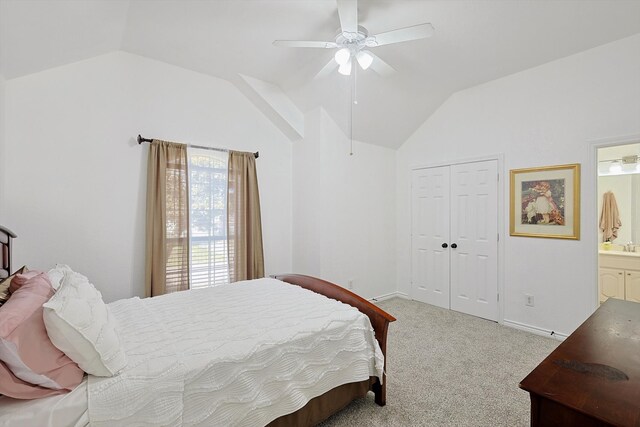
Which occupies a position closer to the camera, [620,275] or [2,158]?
[2,158]

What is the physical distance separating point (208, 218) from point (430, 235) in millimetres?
3005

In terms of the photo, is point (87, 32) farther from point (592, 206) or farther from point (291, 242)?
point (592, 206)

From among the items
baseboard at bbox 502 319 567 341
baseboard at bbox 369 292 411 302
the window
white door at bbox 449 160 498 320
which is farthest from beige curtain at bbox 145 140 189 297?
baseboard at bbox 502 319 567 341

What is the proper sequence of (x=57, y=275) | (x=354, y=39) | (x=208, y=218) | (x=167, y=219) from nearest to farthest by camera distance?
(x=57, y=275), (x=354, y=39), (x=167, y=219), (x=208, y=218)

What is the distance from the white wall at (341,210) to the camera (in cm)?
381

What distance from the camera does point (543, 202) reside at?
321 centimetres

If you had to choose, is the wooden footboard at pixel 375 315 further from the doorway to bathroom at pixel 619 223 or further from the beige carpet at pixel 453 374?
the doorway to bathroom at pixel 619 223

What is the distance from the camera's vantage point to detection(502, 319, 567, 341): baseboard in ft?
10.1

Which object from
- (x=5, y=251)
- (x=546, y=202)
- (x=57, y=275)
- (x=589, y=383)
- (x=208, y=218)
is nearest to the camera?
(x=589, y=383)

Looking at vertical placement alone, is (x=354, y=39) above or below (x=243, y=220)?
above

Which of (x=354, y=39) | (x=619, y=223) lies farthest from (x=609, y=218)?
(x=354, y=39)

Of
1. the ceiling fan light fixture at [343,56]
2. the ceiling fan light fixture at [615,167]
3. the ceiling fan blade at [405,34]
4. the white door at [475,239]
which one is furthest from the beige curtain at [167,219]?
the ceiling fan light fixture at [615,167]

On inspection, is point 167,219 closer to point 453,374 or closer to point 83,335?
point 83,335

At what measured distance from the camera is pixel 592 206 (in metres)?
2.88
